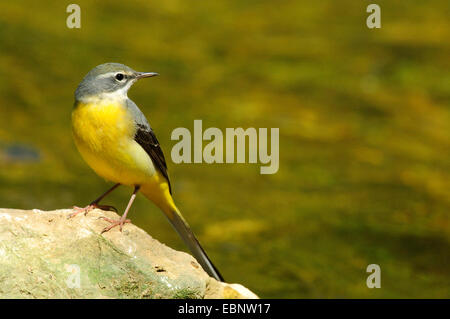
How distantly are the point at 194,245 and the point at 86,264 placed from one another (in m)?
1.67

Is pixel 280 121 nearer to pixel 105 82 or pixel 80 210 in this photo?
pixel 105 82

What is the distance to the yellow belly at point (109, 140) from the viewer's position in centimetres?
773

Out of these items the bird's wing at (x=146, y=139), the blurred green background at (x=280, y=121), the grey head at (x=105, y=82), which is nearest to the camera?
the grey head at (x=105, y=82)

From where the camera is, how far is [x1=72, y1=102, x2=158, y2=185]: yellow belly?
25.4 ft

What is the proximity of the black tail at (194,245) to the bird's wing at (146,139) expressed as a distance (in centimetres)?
59

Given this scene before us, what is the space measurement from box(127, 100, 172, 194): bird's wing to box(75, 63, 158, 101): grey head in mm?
240

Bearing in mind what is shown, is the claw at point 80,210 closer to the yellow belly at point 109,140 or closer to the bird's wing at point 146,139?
the yellow belly at point 109,140

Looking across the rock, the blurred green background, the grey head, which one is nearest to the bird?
the grey head

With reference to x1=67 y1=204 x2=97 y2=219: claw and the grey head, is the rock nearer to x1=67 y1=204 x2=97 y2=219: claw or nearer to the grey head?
x1=67 y1=204 x2=97 y2=219: claw

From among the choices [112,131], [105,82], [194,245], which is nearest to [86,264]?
[112,131]

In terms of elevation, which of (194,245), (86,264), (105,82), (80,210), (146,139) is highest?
(105,82)

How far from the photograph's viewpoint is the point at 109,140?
7758 mm

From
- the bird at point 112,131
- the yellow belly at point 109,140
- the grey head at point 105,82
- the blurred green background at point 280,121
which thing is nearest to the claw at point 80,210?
the bird at point 112,131
